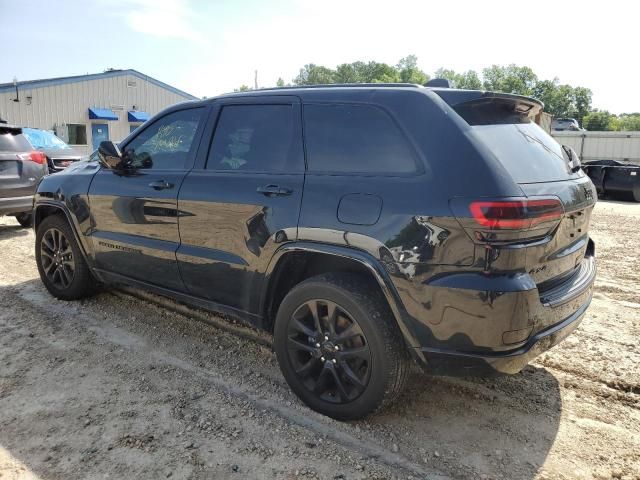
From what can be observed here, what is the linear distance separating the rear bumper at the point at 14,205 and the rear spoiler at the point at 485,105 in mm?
7043

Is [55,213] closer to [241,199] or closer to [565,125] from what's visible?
[241,199]

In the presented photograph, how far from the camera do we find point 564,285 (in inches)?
111

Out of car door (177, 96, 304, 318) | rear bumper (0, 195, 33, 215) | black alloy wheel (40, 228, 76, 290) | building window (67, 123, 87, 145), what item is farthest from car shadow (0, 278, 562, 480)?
building window (67, 123, 87, 145)

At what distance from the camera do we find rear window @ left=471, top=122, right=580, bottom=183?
2598 mm

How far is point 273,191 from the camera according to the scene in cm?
308

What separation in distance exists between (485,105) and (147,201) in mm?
2479

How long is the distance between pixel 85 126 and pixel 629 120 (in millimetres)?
64889

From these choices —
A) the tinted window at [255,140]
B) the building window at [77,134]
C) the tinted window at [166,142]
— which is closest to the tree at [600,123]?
the building window at [77,134]

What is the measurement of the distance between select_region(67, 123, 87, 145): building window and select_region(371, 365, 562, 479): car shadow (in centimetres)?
2695

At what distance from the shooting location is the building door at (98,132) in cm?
2689

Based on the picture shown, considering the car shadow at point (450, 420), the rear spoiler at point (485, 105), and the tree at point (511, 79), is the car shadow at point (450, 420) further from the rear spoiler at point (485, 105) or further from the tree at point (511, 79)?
the tree at point (511, 79)

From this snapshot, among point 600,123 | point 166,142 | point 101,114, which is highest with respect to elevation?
point 600,123

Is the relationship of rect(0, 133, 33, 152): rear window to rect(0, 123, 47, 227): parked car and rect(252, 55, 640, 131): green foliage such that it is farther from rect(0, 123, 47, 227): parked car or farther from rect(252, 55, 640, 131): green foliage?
rect(252, 55, 640, 131): green foliage

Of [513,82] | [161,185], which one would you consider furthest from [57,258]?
[513,82]
